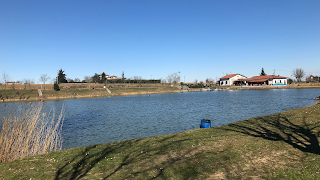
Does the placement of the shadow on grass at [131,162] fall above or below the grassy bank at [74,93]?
below

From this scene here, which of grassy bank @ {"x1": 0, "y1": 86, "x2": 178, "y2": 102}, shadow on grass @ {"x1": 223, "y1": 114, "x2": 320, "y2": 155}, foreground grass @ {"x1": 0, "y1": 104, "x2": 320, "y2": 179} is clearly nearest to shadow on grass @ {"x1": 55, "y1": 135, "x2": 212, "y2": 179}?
foreground grass @ {"x1": 0, "y1": 104, "x2": 320, "y2": 179}

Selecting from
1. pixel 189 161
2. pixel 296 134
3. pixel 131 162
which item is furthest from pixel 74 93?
pixel 296 134

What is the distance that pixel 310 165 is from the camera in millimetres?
7285

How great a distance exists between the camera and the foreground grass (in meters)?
7.22

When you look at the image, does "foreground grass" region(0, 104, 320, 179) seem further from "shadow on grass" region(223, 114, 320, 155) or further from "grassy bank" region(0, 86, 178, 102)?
"grassy bank" region(0, 86, 178, 102)

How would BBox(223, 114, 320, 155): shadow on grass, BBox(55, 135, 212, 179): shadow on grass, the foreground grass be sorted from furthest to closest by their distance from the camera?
BBox(223, 114, 320, 155): shadow on grass, BBox(55, 135, 212, 179): shadow on grass, the foreground grass

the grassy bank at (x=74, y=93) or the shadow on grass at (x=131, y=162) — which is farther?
the grassy bank at (x=74, y=93)

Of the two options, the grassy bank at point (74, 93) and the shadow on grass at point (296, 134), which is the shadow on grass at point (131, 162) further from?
the grassy bank at point (74, 93)

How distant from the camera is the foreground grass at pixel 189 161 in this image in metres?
7.22

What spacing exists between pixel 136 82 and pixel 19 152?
12383 cm

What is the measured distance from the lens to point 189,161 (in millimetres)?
8430

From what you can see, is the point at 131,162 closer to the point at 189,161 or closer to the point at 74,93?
the point at 189,161

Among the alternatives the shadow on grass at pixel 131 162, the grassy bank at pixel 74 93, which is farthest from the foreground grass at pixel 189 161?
the grassy bank at pixel 74 93

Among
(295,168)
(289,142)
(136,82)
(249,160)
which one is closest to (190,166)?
(249,160)
